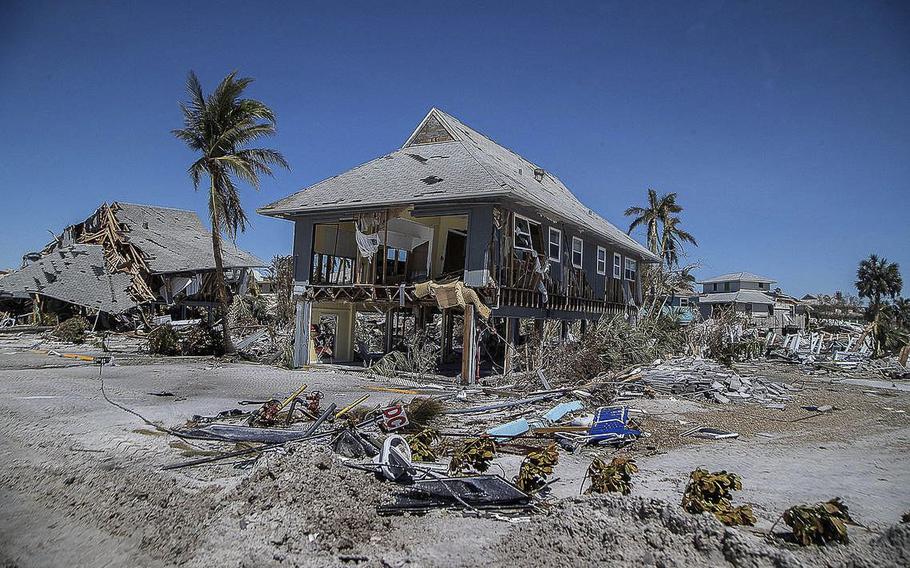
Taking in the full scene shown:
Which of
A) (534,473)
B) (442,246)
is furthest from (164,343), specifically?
(534,473)

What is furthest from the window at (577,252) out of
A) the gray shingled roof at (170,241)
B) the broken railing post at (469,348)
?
the gray shingled roof at (170,241)

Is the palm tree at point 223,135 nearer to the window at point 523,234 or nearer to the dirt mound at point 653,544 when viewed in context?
the window at point 523,234

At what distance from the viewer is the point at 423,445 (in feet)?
25.6

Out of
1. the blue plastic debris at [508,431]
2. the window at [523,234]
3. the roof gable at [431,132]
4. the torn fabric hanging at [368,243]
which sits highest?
the roof gable at [431,132]

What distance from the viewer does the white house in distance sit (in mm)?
60875

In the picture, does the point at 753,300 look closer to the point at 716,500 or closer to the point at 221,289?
the point at 221,289

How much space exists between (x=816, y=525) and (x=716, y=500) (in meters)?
0.91

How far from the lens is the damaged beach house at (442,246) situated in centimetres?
1672

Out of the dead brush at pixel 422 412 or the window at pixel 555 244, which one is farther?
the window at pixel 555 244

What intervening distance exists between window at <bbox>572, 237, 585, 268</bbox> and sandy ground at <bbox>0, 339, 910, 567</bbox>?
1076 cm

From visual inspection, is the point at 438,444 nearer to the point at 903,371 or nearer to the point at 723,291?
the point at 903,371

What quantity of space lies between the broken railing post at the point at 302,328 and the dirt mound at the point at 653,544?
15.9m

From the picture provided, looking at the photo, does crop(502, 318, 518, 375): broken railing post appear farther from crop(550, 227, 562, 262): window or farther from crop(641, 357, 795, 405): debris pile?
crop(641, 357, 795, 405): debris pile

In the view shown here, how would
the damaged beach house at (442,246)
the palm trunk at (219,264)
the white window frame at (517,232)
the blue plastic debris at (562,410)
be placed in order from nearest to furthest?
1. the blue plastic debris at (562,410)
2. the damaged beach house at (442,246)
3. the white window frame at (517,232)
4. the palm trunk at (219,264)
